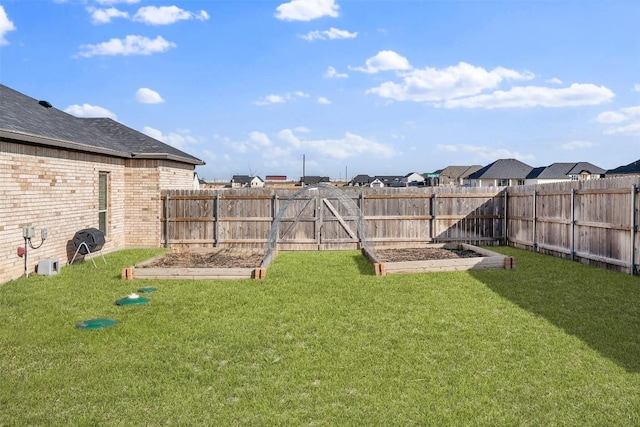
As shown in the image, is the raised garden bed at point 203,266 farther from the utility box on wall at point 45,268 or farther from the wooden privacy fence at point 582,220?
the wooden privacy fence at point 582,220

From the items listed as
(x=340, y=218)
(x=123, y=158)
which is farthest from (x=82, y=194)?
(x=340, y=218)

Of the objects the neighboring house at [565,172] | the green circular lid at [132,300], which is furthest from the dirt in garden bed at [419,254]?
the neighboring house at [565,172]

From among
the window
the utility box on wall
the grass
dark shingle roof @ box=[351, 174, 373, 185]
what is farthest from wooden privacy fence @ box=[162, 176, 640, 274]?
dark shingle roof @ box=[351, 174, 373, 185]

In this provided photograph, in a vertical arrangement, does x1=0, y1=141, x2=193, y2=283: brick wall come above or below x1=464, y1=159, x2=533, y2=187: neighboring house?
below

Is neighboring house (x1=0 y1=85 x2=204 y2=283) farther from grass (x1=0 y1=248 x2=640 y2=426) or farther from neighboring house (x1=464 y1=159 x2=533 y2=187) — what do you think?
neighboring house (x1=464 y1=159 x2=533 y2=187)

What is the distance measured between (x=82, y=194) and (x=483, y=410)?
37.6 ft

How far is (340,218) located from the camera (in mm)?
14516

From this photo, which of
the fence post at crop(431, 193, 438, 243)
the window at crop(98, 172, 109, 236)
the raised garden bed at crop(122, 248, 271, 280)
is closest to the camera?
the raised garden bed at crop(122, 248, 271, 280)

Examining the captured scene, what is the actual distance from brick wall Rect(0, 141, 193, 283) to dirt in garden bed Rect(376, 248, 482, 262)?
23.7 feet

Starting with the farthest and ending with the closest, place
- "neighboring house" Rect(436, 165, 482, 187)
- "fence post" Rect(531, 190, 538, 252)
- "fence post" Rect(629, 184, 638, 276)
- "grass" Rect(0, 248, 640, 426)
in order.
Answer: "neighboring house" Rect(436, 165, 482, 187) < "fence post" Rect(531, 190, 538, 252) < "fence post" Rect(629, 184, 638, 276) < "grass" Rect(0, 248, 640, 426)

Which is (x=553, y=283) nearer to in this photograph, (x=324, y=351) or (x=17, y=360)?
(x=324, y=351)

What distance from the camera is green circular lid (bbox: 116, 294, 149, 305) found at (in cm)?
748

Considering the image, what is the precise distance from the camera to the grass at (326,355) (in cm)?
382

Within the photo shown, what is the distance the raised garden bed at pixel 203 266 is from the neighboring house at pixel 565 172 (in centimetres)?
5111
